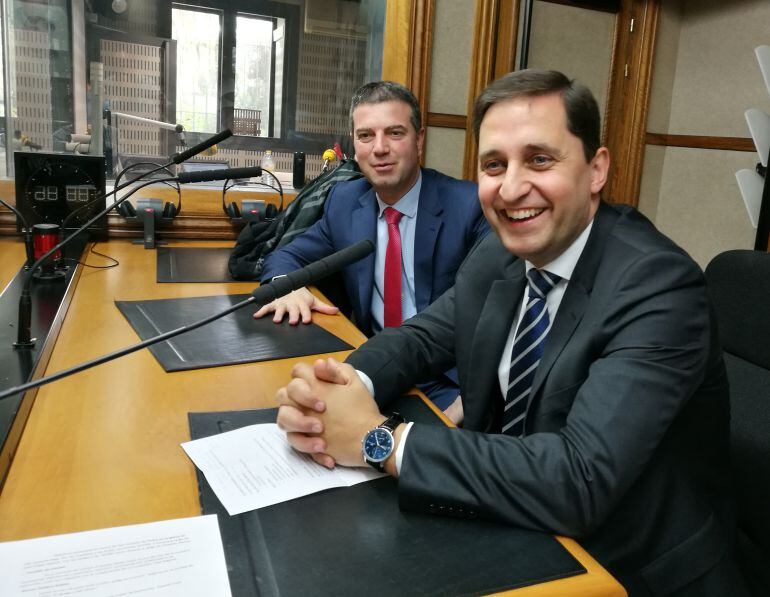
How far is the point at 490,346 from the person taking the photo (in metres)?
1.23

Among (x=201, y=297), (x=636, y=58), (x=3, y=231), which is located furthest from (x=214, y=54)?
(x=636, y=58)

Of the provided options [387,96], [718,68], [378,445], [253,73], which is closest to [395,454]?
[378,445]

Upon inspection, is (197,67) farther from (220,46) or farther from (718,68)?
(718,68)

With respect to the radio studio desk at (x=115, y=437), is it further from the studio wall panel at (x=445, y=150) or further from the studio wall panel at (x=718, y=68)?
the studio wall panel at (x=718, y=68)

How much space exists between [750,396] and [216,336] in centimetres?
113

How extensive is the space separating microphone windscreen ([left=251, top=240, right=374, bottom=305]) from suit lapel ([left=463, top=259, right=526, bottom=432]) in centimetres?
30

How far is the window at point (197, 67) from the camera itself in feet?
10.2

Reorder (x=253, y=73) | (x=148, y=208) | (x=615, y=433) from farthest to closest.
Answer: (x=253, y=73), (x=148, y=208), (x=615, y=433)

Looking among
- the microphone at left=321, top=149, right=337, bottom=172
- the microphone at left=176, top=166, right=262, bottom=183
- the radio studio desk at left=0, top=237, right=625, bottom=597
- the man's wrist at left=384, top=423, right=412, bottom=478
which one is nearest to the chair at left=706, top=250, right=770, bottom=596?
the radio studio desk at left=0, top=237, right=625, bottom=597

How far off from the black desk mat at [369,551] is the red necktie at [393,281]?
1.25 metres

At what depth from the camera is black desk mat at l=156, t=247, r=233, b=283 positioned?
6.82ft

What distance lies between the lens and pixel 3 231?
8.14 ft

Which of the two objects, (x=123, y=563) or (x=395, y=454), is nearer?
(x=123, y=563)

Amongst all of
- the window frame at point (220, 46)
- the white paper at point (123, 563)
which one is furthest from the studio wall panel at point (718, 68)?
the white paper at point (123, 563)
